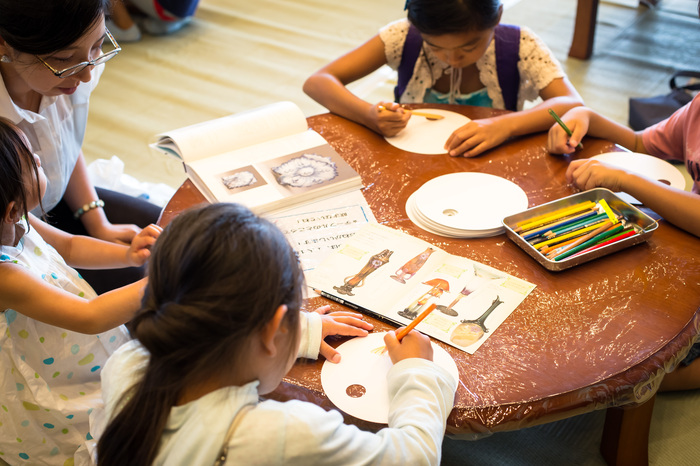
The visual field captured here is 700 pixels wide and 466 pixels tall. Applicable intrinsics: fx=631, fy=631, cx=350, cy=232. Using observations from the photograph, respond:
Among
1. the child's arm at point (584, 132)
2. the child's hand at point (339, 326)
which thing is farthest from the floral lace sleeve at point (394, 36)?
the child's hand at point (339, 326)

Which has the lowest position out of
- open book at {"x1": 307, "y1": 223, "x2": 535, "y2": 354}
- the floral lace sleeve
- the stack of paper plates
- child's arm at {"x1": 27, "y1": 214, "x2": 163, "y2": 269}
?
child's arm at {"x1": 27, "y1": 214, "x2": 163, "y2": 269}

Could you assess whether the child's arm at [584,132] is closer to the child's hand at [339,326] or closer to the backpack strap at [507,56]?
the backpack strap at [507,56]

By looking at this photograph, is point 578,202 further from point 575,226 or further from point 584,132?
point 584,132

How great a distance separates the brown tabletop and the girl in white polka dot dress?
0.73 feet

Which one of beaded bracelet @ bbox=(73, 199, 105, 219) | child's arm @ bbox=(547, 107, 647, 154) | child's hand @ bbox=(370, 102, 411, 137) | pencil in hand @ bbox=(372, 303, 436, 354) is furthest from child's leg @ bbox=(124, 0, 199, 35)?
pencil in hand @ bbox=(372, 303, 436, 354)

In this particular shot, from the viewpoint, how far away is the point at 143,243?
1171 millimetres

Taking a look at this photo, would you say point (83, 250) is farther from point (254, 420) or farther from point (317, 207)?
point (254, 420)

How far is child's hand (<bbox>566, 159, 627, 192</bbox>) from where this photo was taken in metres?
1.18

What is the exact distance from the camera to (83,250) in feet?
4.31

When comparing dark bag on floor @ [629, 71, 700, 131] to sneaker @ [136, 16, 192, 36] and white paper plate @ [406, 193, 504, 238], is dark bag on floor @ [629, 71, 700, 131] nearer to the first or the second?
white paper plate @ [406, 193, 504, 238]

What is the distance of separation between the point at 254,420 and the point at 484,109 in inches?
41.4

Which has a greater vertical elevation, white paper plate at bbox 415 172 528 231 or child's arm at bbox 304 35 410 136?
child's arm at bbox 304 35 410 136

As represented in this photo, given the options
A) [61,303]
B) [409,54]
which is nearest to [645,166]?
[409,54]

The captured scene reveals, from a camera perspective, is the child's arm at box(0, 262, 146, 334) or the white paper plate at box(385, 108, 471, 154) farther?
the white paper plate at box(385, 108, 471, 154)
